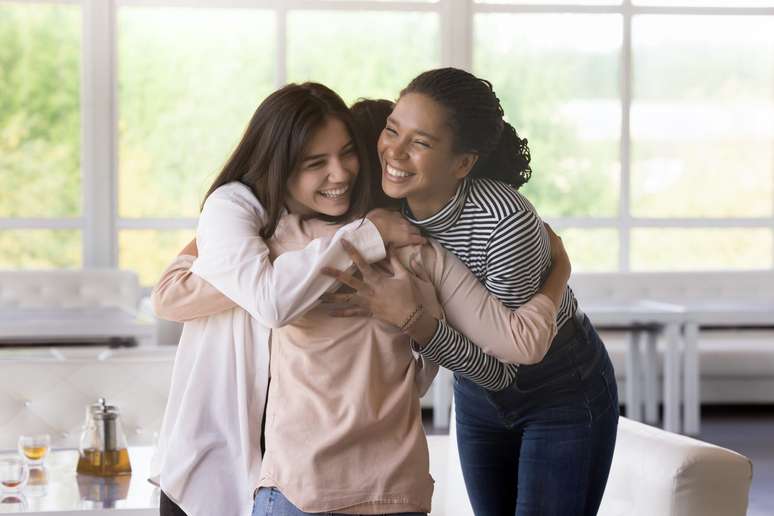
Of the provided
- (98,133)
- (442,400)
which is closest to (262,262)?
(442,400)

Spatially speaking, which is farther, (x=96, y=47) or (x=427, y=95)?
(x=96, y=47)

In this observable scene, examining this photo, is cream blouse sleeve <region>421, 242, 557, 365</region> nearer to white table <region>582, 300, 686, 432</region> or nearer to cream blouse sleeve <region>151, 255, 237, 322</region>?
cream blouse sleeve <region>151, 255, 237, 322</region>

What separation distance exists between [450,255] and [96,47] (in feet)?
19.4

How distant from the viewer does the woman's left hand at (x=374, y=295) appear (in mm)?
1591

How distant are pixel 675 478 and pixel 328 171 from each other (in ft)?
2.86

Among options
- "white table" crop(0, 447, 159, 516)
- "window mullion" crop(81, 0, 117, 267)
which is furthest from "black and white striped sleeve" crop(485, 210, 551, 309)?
"window mullion" crop(81, 0, 117, 267)

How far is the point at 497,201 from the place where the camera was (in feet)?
5.69

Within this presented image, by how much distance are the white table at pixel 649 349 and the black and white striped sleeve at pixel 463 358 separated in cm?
410

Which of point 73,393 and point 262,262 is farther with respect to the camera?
point 73,393

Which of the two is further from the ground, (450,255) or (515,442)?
(450,255)

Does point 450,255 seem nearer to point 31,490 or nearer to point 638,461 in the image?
point 638,461

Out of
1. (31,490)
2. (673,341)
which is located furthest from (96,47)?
(31,490)

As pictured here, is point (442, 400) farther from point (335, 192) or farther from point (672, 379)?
point (335, 192)

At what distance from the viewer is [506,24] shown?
7602 millimetres
